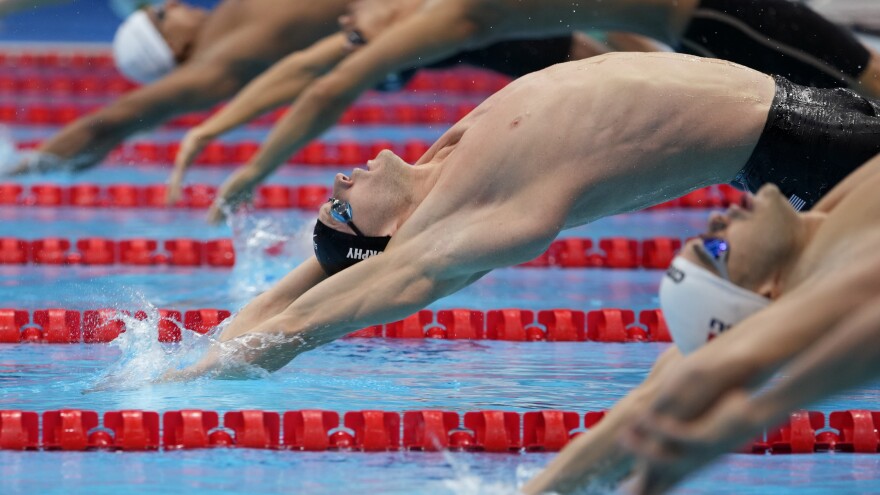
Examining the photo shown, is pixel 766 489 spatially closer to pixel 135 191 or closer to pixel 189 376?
pixel 189 376

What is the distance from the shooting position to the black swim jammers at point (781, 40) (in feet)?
13.5

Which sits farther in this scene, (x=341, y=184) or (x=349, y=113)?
(x=349, y=113)

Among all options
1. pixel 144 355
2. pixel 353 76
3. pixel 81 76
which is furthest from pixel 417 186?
pixel 81 76

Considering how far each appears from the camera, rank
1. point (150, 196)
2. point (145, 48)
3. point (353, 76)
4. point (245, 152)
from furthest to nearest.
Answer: point (245, 152) < point (150, 196) < point (145, 48) < point (353, 76)

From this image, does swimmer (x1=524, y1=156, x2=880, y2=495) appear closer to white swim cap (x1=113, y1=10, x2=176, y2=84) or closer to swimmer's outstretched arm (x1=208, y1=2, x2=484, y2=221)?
swimmer's outstretched arm (x1=208, y1=2, x2=484, y2=221)

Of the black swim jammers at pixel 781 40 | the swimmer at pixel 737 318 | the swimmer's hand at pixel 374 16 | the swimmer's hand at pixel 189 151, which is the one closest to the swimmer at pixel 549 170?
the swimmer at pixel 737 318

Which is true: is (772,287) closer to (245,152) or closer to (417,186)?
(417,186)

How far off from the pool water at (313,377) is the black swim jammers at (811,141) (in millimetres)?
608

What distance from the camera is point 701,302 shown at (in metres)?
2.13

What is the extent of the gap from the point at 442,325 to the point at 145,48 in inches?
97.5

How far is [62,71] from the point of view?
980cm

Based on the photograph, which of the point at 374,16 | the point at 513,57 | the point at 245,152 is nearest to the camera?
the point at 374,16

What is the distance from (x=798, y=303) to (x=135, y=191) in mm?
5018

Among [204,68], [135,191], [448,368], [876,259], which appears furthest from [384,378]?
[135,191]
